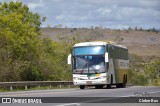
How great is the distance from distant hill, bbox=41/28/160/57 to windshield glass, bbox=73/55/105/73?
325 ft

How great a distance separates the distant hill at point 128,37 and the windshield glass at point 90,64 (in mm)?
99066

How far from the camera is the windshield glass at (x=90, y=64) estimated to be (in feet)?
121

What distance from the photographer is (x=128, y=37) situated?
532 feet

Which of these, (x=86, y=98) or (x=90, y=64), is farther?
(x=90, y=64)

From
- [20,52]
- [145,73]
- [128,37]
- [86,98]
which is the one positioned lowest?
[145,73]

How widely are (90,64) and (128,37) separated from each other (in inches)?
4983

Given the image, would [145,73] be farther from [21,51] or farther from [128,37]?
[128,37]

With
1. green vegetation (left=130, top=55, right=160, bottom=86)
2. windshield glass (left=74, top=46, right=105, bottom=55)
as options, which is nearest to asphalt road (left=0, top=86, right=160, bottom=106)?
windshield glass (left=74, top=46, right=105, bottom=55)

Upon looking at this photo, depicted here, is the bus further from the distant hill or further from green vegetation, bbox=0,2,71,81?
the distant hill

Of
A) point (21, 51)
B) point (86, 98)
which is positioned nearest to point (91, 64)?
point (86, 98)

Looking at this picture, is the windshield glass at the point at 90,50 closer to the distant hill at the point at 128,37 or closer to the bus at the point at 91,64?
the bus at the point at 91,64

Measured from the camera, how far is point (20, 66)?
48.6 meters

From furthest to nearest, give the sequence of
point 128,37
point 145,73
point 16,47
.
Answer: point 128,37 → point 145,73 → point 16,47

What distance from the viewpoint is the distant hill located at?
142625 millimetres
